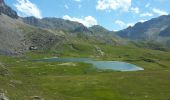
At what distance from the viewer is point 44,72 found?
172250 mm

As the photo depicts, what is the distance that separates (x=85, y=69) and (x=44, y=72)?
27484 mm

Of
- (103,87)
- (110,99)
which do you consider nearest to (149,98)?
(110,99)

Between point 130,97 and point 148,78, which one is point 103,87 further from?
point 148,78

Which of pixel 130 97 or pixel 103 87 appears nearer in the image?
pixel 130 97

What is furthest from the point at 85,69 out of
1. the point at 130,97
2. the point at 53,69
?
the point at 130,97

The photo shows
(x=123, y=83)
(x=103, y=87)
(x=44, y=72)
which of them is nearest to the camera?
(x=103, y=87)

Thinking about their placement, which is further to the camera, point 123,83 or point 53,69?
point 53,69

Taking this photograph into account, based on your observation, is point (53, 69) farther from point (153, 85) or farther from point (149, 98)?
point (149, 98)

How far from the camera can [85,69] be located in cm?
18950

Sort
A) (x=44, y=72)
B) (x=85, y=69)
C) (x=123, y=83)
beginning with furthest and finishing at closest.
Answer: (x=85, y=69) < (x=44, y=72) < (x=123, y=83)

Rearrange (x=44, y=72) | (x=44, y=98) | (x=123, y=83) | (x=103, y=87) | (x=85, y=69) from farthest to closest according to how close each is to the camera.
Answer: (x=85, y=69) < (x=44, y=72) < (x=123, y=83) < (x=103, y=87) < (x=44, y=98)

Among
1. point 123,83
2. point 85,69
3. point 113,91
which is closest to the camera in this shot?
point 113,91

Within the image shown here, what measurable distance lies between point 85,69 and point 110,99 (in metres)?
110

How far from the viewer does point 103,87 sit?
97.4m
